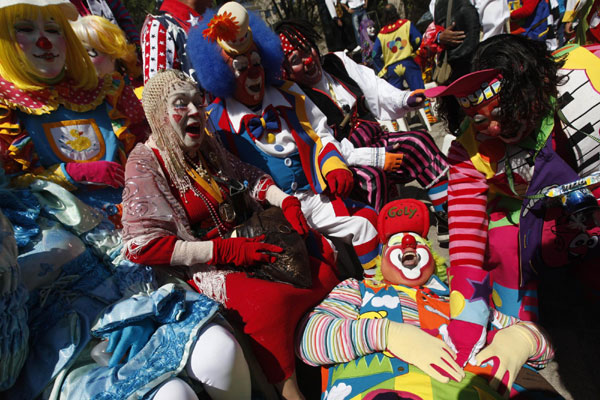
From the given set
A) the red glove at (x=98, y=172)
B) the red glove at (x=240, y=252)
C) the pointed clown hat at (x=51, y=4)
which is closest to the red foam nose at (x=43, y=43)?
the pointed clown hat at (x=51, y=4)

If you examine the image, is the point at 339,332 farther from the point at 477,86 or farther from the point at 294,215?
the point at 477,86

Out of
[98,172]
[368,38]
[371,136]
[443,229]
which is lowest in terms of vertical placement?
[443,229]

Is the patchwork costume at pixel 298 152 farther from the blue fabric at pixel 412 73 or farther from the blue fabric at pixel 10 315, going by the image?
the blue fabric at pixel 412 73

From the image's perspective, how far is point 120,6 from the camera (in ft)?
12.4

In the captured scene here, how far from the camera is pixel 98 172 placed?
1.78 meters

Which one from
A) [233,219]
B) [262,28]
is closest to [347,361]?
[233,219]

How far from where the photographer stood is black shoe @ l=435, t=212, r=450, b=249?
2645 mm

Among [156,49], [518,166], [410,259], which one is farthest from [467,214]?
[156,49]

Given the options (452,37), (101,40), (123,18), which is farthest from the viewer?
(123,18)

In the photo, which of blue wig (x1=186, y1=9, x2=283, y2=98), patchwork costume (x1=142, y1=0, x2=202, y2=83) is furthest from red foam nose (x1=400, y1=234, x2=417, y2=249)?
patchwork costume (x1=142, y1=0, x2=202, y2=83)

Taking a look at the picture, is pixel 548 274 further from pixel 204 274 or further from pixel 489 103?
pixel 204 274

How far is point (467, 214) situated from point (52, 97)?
1.93 meters

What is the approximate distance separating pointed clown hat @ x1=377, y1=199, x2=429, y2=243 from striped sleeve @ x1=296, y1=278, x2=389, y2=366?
0.36 metres

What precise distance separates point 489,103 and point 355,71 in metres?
1.72
